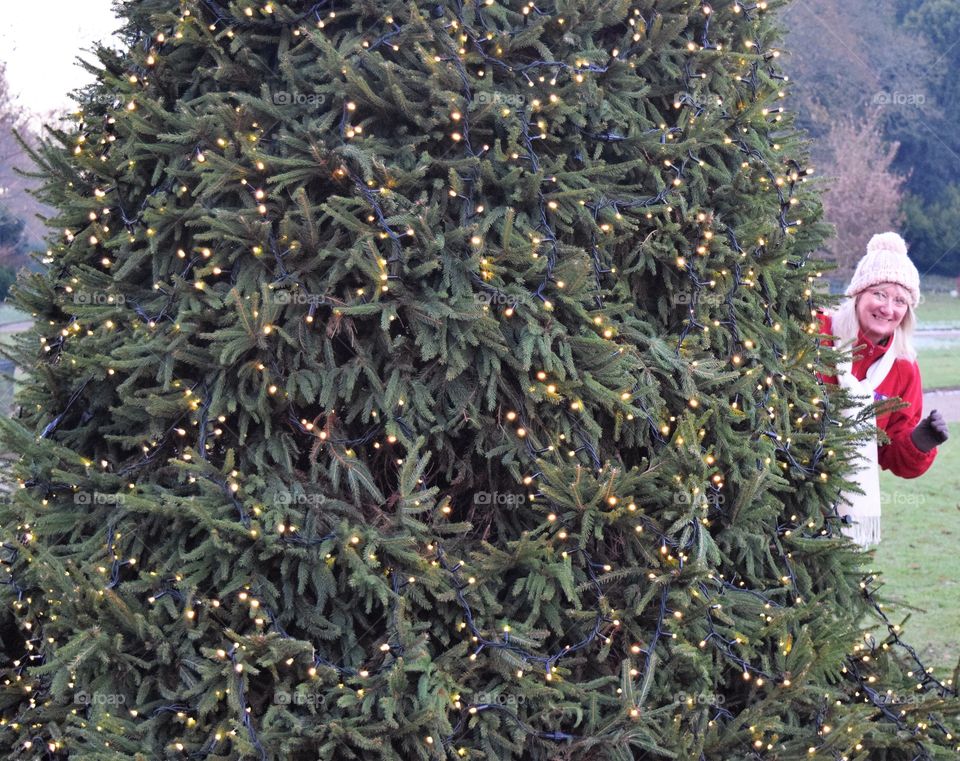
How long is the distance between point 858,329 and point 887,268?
33 cm

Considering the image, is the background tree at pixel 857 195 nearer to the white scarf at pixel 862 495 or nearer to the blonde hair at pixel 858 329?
the blonde hair at pixel 858 329

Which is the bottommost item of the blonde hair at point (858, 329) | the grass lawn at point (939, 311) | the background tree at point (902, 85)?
the grass lawn at point (939, 311)

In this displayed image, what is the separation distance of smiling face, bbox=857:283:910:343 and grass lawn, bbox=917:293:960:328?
25827mm

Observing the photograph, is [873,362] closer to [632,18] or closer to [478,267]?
[632,18]

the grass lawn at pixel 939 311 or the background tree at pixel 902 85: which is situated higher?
the background tree at pixel 902 85

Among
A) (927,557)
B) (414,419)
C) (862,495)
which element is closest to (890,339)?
(862,495)

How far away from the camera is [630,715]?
2.58 meters

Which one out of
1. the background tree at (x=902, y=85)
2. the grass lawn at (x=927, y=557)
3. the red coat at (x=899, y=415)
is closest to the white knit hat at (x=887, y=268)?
the red coat at (x=899, y=415)

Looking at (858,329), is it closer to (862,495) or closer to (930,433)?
(930,433)

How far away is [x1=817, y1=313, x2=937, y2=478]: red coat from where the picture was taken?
4.01 metres

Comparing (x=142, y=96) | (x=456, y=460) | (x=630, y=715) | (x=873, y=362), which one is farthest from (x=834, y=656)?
(x=142, y=96)

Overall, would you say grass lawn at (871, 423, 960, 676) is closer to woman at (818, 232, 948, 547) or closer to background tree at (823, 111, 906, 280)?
woman at (818, 232, 948, 547)

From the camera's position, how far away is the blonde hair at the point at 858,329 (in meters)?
4.22

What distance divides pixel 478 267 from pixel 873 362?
243 cm
